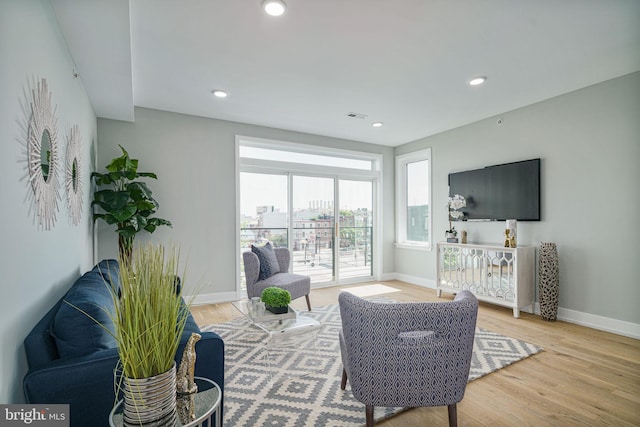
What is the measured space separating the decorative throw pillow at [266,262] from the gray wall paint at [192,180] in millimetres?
701

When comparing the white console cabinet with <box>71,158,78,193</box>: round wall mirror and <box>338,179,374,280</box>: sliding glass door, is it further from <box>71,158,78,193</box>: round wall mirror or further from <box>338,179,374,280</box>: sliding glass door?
<box>71,158,78,193</box>: round wall mirror

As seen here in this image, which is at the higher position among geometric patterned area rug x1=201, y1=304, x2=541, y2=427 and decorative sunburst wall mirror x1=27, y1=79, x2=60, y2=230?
decorative sunburst wall mirror x1=27, y1=79, x2=60, y2=230

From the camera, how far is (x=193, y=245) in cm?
416

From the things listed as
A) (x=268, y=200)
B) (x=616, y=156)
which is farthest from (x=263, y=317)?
(x=616, y=156)

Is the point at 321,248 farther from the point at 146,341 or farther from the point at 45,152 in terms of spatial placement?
the point at 146,341

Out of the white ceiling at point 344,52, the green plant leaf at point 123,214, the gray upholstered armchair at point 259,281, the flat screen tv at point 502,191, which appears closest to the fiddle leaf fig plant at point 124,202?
the green plant leaf at point 123,214

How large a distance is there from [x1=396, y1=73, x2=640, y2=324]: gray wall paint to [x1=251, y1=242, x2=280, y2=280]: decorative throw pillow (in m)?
2.96

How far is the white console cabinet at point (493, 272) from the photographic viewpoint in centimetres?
366

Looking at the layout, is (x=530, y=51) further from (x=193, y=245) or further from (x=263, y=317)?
(x=193, y=245)

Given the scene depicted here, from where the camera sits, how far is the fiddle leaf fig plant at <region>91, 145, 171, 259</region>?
10.8 feet

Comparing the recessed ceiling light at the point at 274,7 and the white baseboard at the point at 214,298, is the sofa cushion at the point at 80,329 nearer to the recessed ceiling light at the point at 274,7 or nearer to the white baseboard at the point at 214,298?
the recessed ceiling light at the point at 274,7

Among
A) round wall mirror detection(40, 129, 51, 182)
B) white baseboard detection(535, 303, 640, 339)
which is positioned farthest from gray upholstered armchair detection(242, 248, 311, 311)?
white baseboard detection(535, 303, 640, 339)

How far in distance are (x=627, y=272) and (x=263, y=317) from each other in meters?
3.53

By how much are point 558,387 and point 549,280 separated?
5.32 feet
